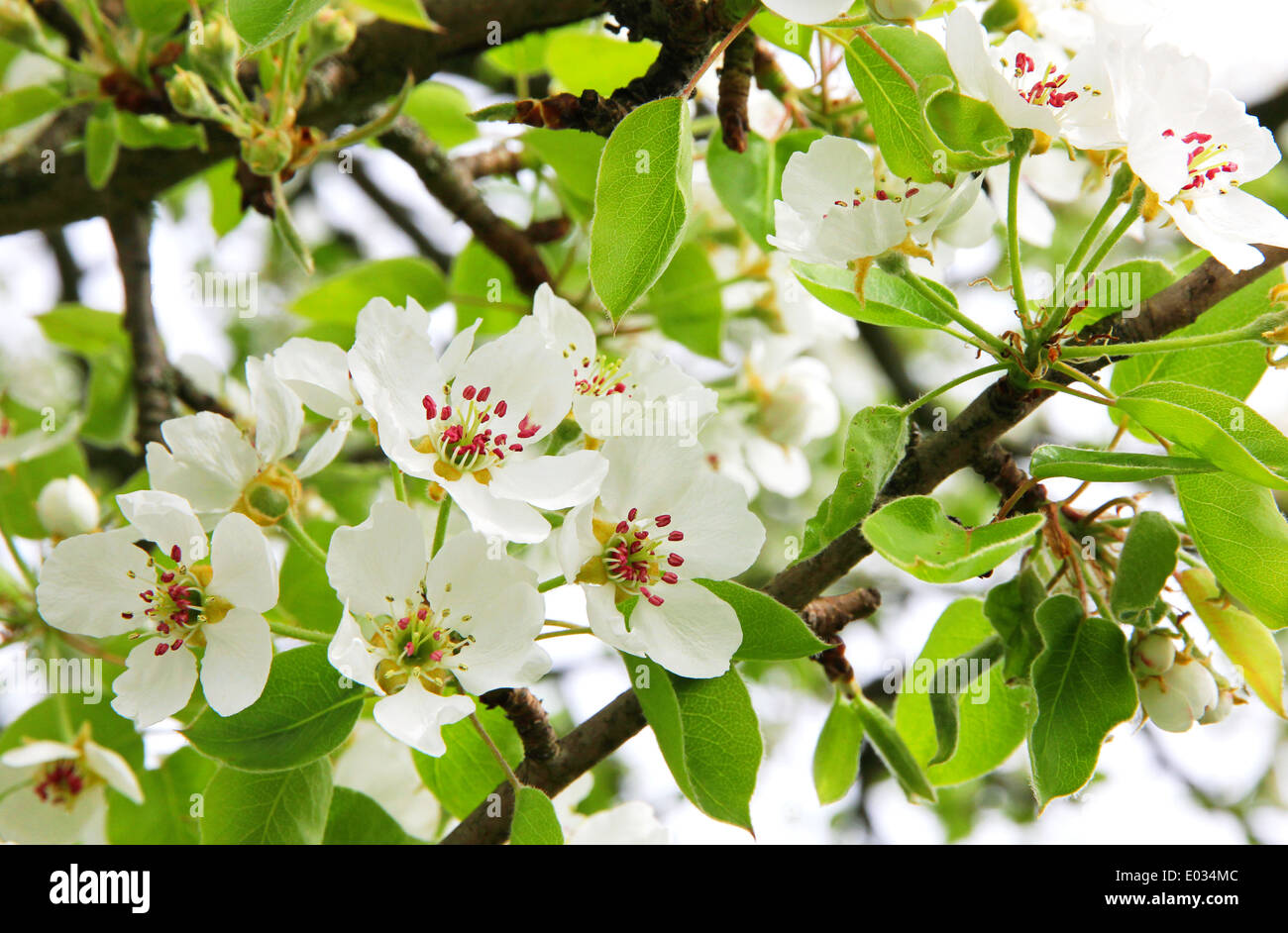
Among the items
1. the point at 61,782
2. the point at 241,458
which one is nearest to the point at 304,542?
the point at 241,458

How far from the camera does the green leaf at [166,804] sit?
199cm

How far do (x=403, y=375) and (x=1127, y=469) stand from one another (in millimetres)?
775

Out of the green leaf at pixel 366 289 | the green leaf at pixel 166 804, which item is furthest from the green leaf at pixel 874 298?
the green leaf at pixel 166 804

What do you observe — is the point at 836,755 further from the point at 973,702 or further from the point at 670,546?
the point at 670,546

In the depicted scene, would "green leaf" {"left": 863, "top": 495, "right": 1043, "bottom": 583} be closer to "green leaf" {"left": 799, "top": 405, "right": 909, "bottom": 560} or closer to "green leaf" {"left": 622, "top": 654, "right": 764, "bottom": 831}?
"green leaf" {"left": 799, "top": 405, "right": 909, "bottom": 560}

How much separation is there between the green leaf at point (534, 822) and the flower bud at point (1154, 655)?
732 mm

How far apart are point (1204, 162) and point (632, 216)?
2.20 feet

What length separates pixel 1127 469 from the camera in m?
1.18

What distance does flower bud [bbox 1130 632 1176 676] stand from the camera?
1386 mm

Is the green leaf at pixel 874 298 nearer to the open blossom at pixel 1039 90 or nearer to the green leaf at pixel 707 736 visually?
the open blossom at pixel 1039 90

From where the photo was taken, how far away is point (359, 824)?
1671mm

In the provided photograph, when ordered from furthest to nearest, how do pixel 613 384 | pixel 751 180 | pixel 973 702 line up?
pixel 751 180, pixel 973 702, pixel 613 384

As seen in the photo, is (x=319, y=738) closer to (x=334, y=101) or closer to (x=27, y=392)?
(x=334, y=101)

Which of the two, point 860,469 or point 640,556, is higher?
point 860,469
